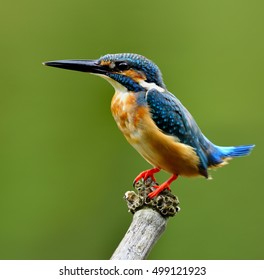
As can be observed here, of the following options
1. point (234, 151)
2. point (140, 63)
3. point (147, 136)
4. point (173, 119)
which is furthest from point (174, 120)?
point (234, 151)

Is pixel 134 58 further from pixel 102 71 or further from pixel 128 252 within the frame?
pixel 128 252

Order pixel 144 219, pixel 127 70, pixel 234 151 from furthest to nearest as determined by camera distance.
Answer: pixel 234 151, pixel 127 70, pixel 144 219

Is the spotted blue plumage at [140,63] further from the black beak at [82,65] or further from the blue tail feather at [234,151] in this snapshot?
the blue tail feather at [234,151]

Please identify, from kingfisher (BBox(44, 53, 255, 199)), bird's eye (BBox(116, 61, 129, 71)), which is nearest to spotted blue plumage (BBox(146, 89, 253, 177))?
kingfisher (BBox(44, 53, 255, 199))

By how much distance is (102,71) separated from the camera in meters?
2.24

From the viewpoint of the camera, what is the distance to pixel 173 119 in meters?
2.35

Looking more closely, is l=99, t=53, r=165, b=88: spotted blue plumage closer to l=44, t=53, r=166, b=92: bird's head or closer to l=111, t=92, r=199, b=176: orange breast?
l=44, t=53, r=166, b=92: bird's head

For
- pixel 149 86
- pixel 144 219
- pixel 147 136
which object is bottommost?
pixel 144 219

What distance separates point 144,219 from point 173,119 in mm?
445

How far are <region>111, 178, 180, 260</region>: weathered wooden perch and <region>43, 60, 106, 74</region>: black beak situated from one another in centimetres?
45

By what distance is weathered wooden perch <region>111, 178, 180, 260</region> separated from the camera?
1.91 meters

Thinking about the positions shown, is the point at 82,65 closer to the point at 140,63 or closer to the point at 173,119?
the point at 140,63

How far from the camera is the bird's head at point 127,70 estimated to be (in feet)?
7.35

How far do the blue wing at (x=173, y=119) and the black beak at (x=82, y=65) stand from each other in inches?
8.7
